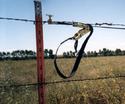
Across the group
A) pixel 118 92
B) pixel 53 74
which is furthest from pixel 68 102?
pixel 53 74

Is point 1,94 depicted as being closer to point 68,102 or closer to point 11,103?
point 11,103

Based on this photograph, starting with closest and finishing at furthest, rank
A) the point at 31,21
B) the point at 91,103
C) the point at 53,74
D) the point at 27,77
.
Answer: the point at 31,21, the point at 91,103, the point at 53,74, the point at 27,77

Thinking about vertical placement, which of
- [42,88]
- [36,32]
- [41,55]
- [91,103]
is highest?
[36,32]

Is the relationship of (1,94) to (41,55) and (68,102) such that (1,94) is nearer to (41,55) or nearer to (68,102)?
(68,102)

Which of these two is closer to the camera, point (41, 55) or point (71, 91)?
point (41, 55)

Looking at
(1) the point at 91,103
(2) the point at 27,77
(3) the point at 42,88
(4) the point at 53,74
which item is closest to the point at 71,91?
(1) the point at 91,103

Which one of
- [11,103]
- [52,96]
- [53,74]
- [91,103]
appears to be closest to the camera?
[11,103]

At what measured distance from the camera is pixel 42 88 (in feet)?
15.9

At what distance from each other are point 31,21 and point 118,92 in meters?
5.43

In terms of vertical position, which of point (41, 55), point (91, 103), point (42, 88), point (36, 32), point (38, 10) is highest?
Result: point (38, 10)

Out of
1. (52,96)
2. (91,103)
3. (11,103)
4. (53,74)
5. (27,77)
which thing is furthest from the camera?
(27,77)

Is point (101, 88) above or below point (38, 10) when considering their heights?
below

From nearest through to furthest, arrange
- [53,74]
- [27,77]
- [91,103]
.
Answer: [91,103], [53,74], [27,77]

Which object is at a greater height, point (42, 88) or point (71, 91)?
point (42, 88)
